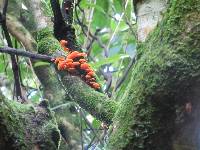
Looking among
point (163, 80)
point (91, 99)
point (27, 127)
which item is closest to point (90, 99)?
point (91, 99)

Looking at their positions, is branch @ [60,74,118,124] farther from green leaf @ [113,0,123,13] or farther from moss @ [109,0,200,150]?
green leaf @ [113,0,123,13]

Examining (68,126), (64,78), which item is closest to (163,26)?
(64,78)

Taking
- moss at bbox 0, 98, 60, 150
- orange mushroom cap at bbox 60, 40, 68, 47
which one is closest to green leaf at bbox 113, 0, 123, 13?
orange mushroom cap at bbox 60, 40, 68, 47

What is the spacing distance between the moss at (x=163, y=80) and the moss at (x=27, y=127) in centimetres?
18

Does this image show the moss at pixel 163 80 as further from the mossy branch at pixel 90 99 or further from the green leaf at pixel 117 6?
the green leaf at pixel 117 6

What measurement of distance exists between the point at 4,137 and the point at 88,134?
163 centimetres

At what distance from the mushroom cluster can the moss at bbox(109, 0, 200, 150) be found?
0.64 metres

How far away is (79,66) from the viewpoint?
5.02 feet

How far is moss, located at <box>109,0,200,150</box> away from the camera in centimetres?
81

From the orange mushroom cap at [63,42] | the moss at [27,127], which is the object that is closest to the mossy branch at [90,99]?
the orange mushroom cap at [63,42]

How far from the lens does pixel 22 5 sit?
231 centimetres

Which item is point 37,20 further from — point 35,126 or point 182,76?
point 182,76

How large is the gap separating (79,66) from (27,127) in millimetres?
593

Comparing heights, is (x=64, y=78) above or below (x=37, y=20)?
below
